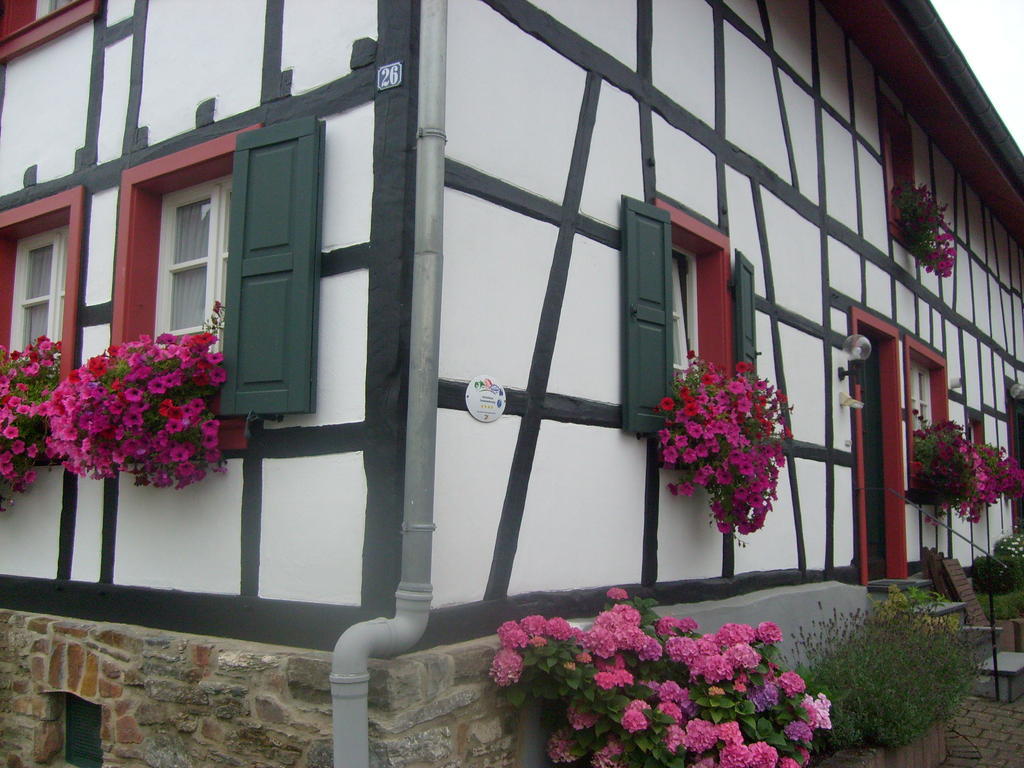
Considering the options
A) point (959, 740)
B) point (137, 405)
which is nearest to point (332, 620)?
point (137, 405)

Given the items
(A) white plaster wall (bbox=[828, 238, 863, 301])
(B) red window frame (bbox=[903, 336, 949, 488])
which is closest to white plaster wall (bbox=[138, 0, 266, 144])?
(A) white plaster wall (bbox=[828, 238, 863, 301])

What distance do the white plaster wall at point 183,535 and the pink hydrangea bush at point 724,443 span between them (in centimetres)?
200

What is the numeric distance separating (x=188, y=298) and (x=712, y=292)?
285 cm

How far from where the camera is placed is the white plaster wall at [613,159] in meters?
4.68

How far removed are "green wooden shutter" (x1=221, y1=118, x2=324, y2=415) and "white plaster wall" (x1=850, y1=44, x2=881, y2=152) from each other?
5727mm

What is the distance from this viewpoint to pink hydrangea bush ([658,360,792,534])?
4.72 m

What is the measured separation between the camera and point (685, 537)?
5.13m

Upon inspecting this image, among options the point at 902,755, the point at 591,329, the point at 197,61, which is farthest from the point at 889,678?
the point at 197,61

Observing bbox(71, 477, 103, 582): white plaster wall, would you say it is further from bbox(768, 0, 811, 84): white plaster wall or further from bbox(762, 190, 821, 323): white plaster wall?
bbox(768, 0, 811, 84): white plaster wall

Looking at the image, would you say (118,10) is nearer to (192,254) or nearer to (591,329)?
(192,254)

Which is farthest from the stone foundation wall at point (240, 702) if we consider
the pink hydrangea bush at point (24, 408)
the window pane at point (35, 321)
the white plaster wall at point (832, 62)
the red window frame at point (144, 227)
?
the white plaster wall at point (832, 62)

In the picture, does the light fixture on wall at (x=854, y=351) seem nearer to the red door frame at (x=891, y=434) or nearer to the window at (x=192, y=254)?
the red door frame at (x=891, y=434)

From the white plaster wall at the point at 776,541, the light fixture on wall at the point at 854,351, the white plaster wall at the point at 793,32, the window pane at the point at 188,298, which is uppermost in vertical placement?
the white plaster wall at the point at 793,32

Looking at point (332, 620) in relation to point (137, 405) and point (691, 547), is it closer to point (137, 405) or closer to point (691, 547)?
point (137, 405)
